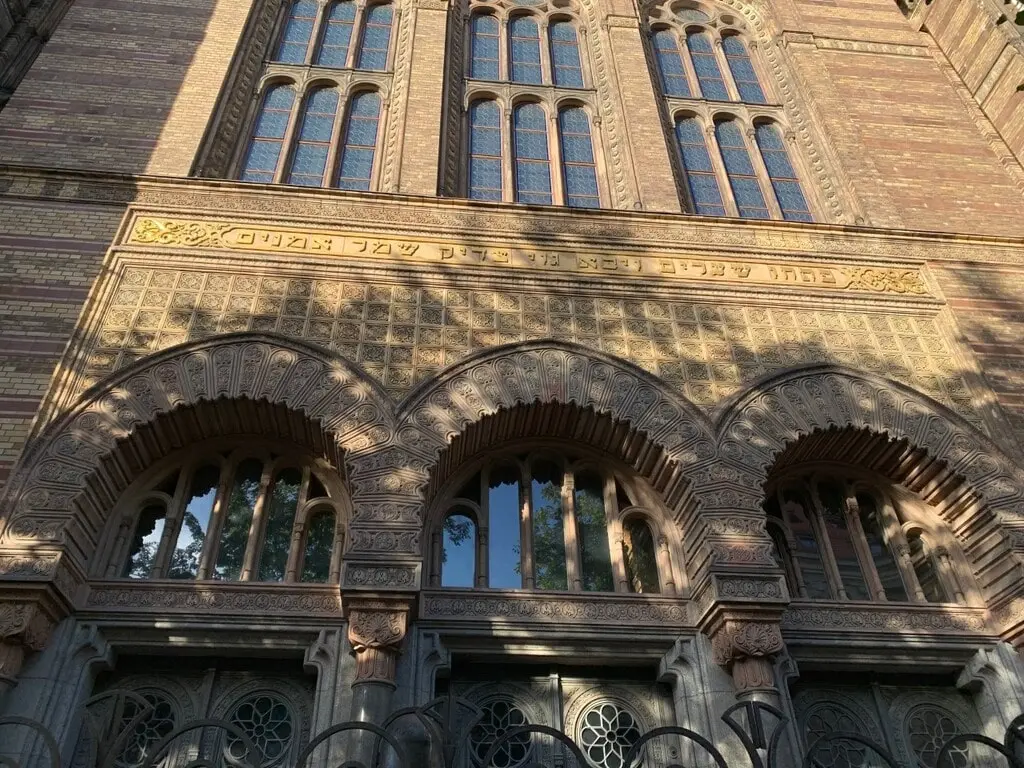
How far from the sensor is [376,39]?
454 inches

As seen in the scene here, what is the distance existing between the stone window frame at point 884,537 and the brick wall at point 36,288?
6.26 metres

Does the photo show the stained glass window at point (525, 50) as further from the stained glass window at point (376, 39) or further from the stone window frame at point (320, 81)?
the stained glass window at point (376, 39)

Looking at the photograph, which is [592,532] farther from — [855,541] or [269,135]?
[269,135]

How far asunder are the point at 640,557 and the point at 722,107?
23.9 ft

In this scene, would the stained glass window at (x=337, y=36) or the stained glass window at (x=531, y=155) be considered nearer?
the stained glass window at (x=531, y=155)

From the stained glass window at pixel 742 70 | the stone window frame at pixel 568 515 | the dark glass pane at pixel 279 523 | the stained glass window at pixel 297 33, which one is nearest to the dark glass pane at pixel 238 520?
the dark glass pane at pixel 279 523

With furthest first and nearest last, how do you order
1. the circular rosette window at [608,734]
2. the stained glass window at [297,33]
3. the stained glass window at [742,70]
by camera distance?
1. the stained glass window at [742,70]
2. the stained glass window at [297,33]
3. the circular rosette window at [608,734]

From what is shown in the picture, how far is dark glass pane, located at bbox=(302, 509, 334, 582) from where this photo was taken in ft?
20.6

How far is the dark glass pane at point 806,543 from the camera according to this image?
264 inches

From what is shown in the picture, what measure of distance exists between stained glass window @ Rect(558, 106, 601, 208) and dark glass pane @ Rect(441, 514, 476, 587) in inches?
166

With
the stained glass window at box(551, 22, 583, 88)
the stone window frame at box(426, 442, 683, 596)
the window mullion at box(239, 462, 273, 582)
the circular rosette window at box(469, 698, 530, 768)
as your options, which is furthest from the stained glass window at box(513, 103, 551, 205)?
the circular rosette window at box(469, 698, 530, 768)

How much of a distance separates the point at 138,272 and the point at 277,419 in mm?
2116

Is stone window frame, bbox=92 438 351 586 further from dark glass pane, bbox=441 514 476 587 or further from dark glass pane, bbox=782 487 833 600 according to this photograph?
dark glass pane, bbox=782 487 833 600

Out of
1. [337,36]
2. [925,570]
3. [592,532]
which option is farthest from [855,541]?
Answer: [337,36]
